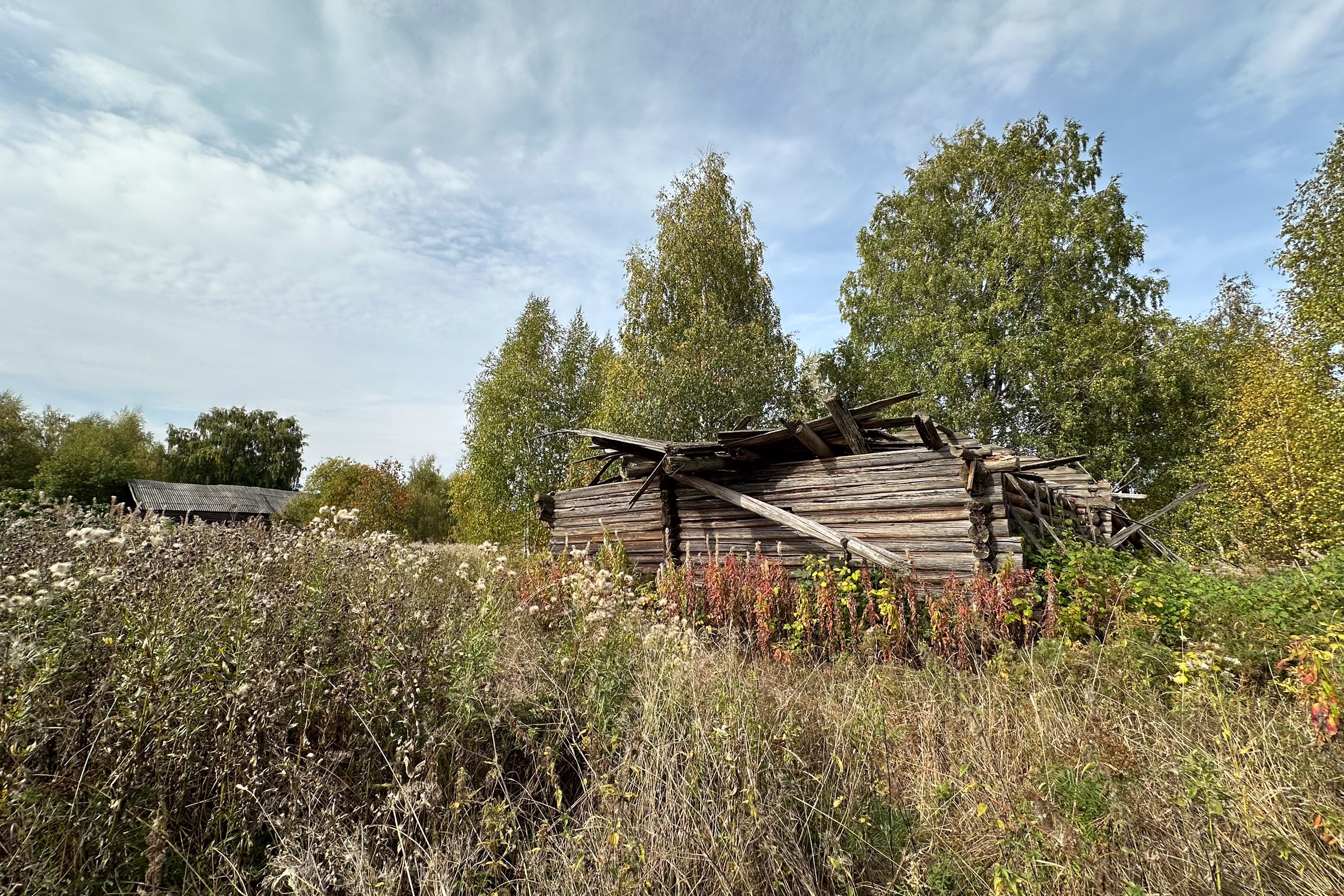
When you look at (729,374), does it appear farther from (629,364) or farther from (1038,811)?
(1038,811)

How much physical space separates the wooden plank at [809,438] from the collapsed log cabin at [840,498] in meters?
0.02

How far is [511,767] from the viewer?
3150mm

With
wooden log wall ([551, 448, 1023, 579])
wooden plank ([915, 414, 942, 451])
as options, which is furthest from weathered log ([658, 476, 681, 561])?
wooden plank ([915, 414, 942, 451])

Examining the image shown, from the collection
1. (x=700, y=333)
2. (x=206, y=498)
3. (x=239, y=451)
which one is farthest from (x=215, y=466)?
(x=700, y=333)

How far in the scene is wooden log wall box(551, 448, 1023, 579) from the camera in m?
7.12

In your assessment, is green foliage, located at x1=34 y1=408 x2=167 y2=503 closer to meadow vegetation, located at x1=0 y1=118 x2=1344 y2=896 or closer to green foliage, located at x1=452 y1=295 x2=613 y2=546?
green foliage, located at x1=452 y1=295 x2=613 y2=546

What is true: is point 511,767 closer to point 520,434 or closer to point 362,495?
point 520,434

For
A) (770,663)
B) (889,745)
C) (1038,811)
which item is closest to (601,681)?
(889,745)

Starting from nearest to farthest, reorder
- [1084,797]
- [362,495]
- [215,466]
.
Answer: [1084,797], [362,495], [215,466]

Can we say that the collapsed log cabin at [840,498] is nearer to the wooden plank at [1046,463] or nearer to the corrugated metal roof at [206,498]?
the wooden plank at [1046,463]

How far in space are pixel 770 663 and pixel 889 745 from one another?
7.72 feet

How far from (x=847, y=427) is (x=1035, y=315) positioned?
1442cm

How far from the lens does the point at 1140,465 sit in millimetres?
18438

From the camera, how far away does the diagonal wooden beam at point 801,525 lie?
→ 682 centimetres
